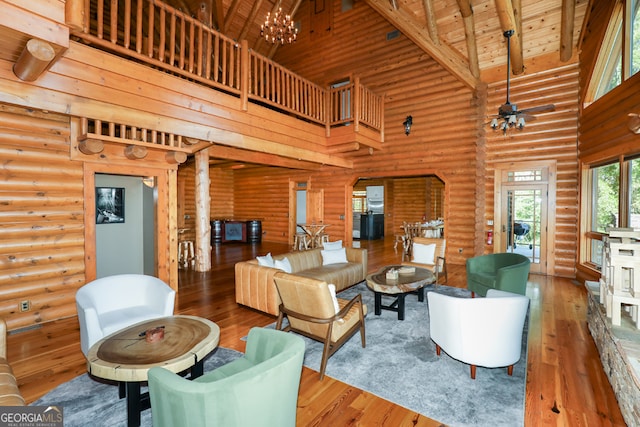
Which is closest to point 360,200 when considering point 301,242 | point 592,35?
point 301,242

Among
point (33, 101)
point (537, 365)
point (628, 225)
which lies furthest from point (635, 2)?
point (33, 101)

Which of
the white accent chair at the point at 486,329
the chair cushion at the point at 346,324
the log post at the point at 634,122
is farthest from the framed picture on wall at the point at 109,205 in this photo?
the log post at the point at 634,122

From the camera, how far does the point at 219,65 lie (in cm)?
661

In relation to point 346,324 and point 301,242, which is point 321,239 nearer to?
point 301,242

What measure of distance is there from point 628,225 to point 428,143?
4.04m

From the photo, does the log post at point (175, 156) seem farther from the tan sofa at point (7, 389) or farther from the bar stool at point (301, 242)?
the bar stool at point (301, 242)

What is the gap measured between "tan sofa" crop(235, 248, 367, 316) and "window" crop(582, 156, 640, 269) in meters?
3.83

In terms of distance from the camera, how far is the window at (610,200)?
14.6 ft

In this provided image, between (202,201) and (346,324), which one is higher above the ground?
(202,201)

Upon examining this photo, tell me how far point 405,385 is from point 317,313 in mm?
910

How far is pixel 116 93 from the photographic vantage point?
11.8 ft

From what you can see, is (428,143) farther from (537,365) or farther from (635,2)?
(537,365)

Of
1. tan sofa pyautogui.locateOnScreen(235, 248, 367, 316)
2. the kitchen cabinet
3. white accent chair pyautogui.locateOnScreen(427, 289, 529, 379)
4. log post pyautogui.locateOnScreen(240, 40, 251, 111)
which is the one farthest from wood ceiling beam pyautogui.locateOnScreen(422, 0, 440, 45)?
the kitchen cabinet

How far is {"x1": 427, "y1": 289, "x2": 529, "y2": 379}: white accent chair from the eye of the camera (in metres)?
2.49
